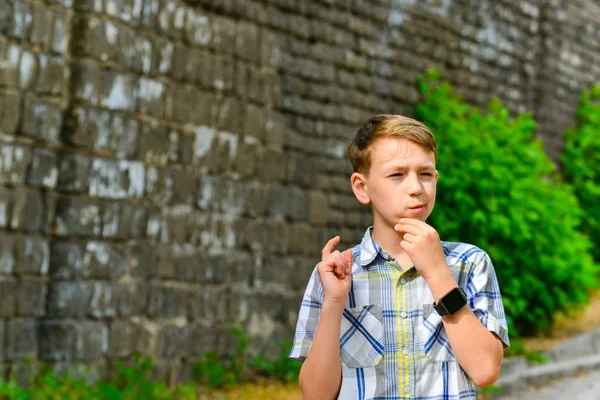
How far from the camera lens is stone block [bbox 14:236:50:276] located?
5.10m

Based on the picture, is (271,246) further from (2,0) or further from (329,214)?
(2,0)

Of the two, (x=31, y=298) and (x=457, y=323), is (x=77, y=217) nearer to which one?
(x=31, y=298)

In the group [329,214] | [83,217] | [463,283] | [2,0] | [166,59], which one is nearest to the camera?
[463,283]

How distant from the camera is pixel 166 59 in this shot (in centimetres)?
609

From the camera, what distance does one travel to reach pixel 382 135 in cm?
209

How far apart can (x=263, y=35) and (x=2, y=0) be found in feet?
8.08

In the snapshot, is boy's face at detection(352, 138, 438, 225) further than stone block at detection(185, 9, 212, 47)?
No

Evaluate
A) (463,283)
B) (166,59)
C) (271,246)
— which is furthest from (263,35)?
(463,283)

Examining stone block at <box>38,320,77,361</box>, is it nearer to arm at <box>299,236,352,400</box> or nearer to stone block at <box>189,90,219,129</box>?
stone block at <box>189,90,219,129</box>

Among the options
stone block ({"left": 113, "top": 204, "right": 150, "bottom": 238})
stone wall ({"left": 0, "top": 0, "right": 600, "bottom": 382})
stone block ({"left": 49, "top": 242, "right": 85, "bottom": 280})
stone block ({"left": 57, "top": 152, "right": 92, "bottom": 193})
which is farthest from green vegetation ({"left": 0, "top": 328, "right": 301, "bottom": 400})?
stone block ({"left": 57, "top": 152, "right": 92, "bottom": 193})

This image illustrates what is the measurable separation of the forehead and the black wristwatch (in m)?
0.32

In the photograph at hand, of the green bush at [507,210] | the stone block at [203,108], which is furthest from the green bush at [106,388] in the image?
the green bush at [507,210]

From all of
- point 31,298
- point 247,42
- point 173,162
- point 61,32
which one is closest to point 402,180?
point 31,298

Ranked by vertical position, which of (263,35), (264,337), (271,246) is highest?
(263,35)
